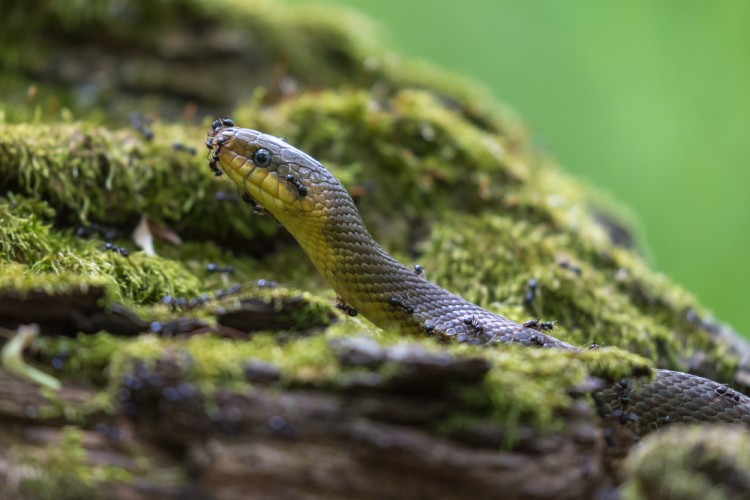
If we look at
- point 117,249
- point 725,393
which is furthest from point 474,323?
→ point 117,249

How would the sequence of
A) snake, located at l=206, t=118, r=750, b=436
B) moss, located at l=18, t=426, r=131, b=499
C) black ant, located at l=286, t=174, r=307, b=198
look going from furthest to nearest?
black ant, located at l=286, t=174, r=307, b=198 < snake, located at l=206, t=118, r=750, b=436 < moss, located at l=18, t=426, r=131, b=499

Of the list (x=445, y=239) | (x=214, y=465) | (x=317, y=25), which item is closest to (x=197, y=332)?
(x=214, y=465)

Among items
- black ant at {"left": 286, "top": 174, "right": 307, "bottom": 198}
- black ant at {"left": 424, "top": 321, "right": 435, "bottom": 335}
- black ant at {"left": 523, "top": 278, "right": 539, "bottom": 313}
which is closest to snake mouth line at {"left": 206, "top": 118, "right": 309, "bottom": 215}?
black ant at {"left": 286, "top": 174, "right": 307, "bottom": 198}

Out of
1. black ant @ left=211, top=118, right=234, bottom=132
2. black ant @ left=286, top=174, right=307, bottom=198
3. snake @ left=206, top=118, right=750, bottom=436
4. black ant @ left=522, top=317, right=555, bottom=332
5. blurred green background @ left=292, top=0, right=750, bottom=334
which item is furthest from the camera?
blurred green background @ left=292, top=0, right=750, bottom=334

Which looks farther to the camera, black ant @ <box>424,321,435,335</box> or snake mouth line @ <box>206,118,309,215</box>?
snake mouth line @ <box>206,118,309,215</box>

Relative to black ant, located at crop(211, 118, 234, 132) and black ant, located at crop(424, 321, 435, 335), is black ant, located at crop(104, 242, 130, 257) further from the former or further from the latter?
black ant, located at crop(424, 321, 435, 335)

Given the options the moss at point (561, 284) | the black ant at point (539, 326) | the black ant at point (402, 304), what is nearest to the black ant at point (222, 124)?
the black ant at point (402, 304)
